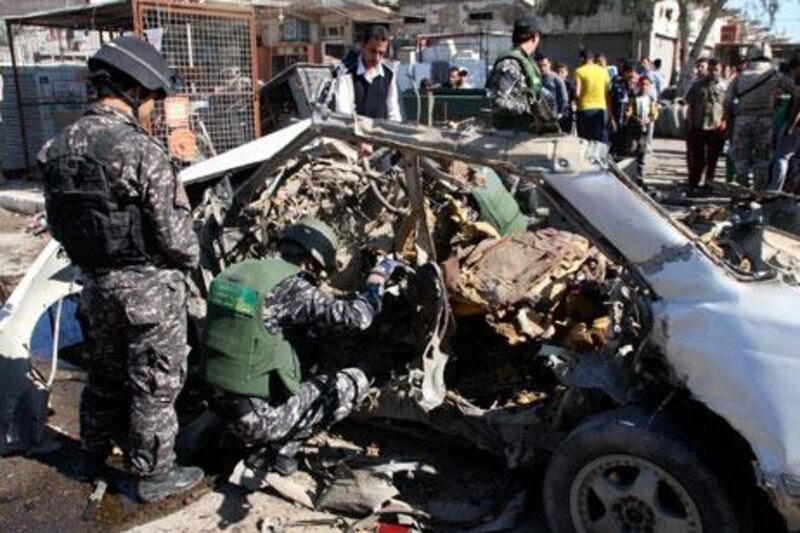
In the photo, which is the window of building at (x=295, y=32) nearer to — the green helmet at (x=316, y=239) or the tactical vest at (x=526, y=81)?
the tactical vest at (x=526, y=81)

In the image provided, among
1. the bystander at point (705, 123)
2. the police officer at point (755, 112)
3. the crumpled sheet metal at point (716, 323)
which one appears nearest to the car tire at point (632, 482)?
the crumpled sheet metal at point (716, 323)

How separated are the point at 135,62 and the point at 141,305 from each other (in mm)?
999

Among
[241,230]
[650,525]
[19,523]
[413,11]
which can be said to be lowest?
[19,523]

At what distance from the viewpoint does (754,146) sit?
28.1 feet

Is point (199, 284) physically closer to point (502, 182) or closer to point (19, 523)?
point (19, 523)

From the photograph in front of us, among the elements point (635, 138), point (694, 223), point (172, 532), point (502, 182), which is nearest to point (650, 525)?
point (694, 223)

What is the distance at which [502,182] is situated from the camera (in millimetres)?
4262

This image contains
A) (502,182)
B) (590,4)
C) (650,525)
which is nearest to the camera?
(650,525)

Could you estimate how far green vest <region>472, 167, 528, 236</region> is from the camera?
392 centimetres

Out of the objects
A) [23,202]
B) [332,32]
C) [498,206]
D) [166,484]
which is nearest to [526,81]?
[498,206]

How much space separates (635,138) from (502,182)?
629 centimetres

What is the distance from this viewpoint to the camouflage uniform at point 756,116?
8352 mm

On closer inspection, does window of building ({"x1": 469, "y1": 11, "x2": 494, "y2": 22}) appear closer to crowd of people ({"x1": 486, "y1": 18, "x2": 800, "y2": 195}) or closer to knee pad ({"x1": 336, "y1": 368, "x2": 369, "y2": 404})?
crowd of people ({"x1": 486, "y1": 18, "x2": 800, "y2": 195})

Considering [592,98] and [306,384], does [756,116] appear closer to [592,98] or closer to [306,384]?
[592,98]
